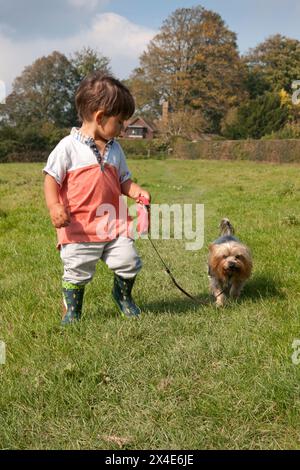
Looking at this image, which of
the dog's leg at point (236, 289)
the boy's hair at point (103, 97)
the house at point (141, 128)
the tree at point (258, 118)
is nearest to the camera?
the boy's hair at point (103, 97)

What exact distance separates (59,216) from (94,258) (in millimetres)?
547

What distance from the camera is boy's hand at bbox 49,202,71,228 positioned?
12.6 feet

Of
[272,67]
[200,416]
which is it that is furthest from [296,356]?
[272,67]

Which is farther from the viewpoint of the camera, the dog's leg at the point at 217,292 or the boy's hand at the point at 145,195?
the dog's leg at the point at 217,292

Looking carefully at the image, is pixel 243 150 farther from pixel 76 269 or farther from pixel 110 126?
pixel 76 269

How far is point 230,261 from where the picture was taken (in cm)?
510

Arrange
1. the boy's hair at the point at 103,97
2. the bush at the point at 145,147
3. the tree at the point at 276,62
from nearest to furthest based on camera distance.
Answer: the boy's hair at the point at 103,97 → the bush at the point at 145,147 → the tree at the point at 276,62

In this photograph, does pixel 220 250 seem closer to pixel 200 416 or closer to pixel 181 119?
pixel 200 416

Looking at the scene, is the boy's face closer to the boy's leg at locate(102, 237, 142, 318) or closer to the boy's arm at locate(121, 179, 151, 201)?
the boy's arm at locate(121, 179, 151, 201)

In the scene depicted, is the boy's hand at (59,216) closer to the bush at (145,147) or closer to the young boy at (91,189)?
the young boy at (91,189)

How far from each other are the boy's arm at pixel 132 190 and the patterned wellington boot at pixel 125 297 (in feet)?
2.46

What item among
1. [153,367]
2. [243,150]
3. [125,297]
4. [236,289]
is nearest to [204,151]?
[243,150]

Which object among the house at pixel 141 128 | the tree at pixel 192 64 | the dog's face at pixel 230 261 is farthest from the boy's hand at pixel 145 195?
the house at pixel 141 128

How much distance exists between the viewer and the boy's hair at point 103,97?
3.98m
